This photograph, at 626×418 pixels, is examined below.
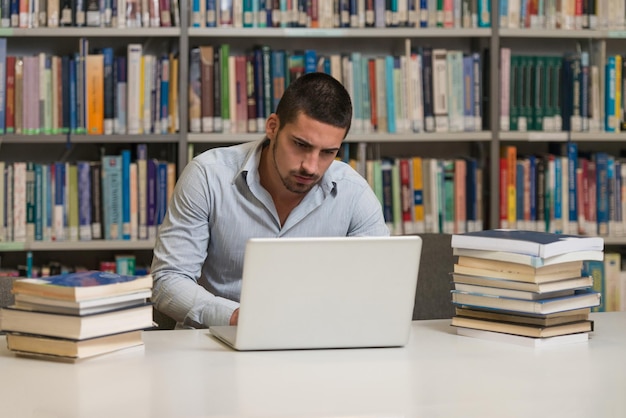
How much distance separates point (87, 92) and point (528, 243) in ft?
6.60

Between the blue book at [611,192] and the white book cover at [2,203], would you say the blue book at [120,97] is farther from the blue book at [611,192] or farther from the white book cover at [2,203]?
the blue book at [611,192]

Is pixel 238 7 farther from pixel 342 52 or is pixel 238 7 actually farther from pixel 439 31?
pixel 439 31

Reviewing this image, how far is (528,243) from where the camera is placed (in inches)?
71.8

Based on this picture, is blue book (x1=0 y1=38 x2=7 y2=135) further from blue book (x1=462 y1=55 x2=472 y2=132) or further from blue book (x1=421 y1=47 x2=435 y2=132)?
blue book (x1=462 y1=55 x2=472 y2=132)

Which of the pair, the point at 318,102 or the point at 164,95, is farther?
the point at 164,95

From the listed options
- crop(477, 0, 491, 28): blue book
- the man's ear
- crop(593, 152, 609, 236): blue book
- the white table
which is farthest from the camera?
crop(593, 152, 609, 236): blue book

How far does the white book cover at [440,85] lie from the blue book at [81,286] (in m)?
1.99

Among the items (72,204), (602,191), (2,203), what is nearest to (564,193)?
(602,191)

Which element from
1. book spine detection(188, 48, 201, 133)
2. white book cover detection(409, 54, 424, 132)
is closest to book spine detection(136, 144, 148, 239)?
book spine detection(188, 48, 201, 133)

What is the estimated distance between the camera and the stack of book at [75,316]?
1634 millimetres

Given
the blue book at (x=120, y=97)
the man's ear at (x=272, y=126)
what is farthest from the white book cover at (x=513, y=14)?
the man's ear at (x=272, y=126)

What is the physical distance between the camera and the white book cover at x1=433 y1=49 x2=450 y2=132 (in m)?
3.51

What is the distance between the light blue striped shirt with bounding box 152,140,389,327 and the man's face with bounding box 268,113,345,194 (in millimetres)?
122

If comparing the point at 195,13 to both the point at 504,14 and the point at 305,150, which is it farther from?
the point at 305,150
